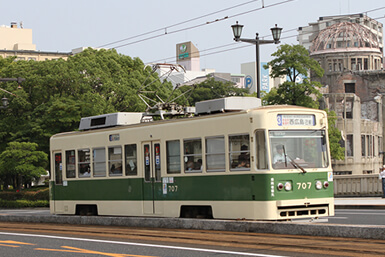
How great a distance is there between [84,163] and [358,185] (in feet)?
55.5

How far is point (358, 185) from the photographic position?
33.2 m

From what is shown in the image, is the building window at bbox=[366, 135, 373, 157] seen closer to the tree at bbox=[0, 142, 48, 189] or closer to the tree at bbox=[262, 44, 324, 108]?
the tree at bbox=[262, 44, 324, 108]

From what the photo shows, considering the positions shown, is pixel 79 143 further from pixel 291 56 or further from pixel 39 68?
pixel 39 68

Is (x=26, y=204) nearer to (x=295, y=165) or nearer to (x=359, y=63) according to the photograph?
(x=295, y=165)

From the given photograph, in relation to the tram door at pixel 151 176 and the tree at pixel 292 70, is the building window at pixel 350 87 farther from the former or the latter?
the tram door at pixel 151 176

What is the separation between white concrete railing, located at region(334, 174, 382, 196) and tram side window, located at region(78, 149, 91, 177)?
16454 millimetres

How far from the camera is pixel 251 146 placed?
15.7 m

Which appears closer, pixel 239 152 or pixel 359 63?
pixel 239 152

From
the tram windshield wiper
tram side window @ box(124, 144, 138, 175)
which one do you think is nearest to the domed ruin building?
tram side window @ box(124, 144, 138, 175)

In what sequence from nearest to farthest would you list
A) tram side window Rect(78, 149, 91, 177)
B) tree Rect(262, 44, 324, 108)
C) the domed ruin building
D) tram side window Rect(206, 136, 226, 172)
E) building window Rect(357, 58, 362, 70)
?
tram side window Rect(206, 136, 226, 172) < tram side window Rect(78, 149, 91, 177) < tree Rect(262, 44, 324, 108) < the domed ruin building < building window Rect(357, 58, 362, 70)

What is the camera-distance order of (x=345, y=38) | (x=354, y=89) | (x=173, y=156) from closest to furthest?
(x=173, y=156), (x=354, y=89), (x=345, y=38)

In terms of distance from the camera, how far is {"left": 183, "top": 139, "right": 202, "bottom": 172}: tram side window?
17234 mm

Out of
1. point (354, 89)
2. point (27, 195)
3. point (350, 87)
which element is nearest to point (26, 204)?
point (27, 195)

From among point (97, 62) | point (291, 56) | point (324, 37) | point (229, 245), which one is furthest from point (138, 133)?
point (324, 37)
